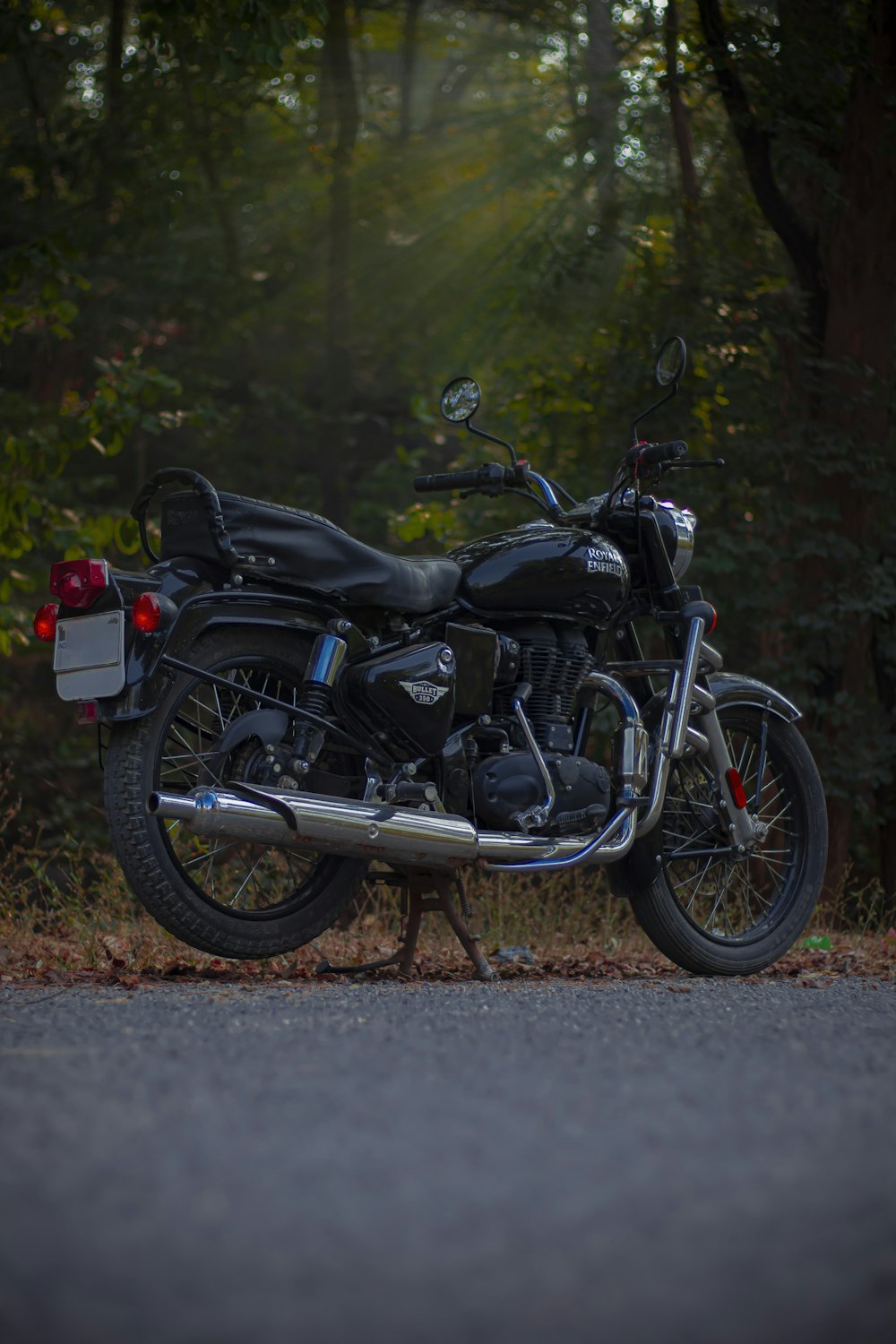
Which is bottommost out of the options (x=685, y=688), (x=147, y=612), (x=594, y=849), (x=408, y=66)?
(x=594, y=849)

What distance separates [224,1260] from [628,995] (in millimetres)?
2340

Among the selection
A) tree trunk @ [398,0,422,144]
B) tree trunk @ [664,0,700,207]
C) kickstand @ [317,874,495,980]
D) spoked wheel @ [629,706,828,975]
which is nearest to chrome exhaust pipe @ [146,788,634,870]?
kickstand @ [317,874,495,980]

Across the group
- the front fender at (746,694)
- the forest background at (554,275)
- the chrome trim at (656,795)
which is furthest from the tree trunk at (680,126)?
the chrome trim at (656,795)

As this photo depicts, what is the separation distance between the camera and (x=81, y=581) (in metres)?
3.81

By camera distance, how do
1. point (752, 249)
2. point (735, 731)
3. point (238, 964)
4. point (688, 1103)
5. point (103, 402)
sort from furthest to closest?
point (752, 249)
point (103, 402)
point (735, 731)
point (238, 964)
point (688, 1103)

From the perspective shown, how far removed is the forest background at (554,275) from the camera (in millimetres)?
8047

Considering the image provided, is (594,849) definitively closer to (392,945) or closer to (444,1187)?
(392,945)

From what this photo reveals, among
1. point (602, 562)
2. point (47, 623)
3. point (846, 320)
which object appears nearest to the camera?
point (47, 623)

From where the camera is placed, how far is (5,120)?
40.6 feet

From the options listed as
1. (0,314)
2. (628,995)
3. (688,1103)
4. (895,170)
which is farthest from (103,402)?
(688,1103)

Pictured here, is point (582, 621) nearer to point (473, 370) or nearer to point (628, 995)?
point (628, 995)

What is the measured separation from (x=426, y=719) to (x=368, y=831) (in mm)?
452

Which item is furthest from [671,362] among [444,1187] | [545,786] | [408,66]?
[408,66]

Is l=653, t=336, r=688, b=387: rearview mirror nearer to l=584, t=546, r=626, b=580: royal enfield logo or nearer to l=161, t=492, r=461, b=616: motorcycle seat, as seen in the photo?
l=584, t=546, r=626, b=580: royal enfield logo
